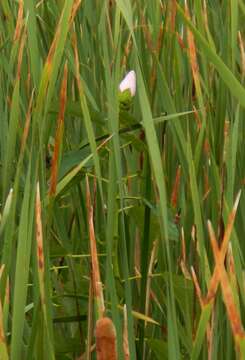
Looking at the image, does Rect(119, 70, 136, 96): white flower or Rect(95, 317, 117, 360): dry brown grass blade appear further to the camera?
Rect(119, 70, 136, 96): white flower

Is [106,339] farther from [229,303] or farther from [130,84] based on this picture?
[130,84]

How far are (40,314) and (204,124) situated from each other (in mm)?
293

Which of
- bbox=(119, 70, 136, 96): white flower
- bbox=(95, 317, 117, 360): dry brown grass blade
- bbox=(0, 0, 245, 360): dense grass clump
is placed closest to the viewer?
bbox=(95, 317, 117, 360): dry brown grass blade

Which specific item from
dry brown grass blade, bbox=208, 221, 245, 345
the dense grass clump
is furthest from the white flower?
dry brown grass blade, bbox=208, 221, 245, 345

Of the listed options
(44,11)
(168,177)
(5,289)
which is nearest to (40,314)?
(5,289)

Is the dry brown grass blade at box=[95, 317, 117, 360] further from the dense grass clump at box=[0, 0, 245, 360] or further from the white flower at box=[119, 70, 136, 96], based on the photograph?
the white flower at box=[119, 70, 136, 96]

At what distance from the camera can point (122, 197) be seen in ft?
2.97

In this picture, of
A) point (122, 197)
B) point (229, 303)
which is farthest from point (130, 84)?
point (229, 303)

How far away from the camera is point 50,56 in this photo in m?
0.94

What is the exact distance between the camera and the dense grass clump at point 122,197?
904 mm

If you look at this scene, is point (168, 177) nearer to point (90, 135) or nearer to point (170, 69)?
point (170, 69)

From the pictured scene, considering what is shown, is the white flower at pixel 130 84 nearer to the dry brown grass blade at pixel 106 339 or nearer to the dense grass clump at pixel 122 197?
the dense grass clump at pixel 122 197

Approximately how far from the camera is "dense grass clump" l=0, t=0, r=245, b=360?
35.6 inches

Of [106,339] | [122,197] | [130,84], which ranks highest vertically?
[130,84]
